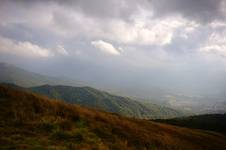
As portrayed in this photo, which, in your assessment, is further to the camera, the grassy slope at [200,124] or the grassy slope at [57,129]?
the grassy slope at [200,124]

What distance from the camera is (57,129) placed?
13930 mm

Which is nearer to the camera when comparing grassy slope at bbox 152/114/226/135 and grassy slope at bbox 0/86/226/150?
grassy slope at bbox 0/86/226/150

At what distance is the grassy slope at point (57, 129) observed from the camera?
11789 mm

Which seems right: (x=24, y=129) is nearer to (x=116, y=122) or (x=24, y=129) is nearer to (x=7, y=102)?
(x=7, y=102)

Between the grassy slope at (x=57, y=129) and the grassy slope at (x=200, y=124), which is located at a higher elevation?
the grassy slope at (x=57, y=129)

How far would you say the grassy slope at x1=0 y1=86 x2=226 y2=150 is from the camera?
11.8 m

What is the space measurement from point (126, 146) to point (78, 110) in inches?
237

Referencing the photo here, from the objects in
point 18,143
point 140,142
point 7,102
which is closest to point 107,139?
point 140,142

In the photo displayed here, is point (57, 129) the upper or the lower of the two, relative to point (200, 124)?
upper

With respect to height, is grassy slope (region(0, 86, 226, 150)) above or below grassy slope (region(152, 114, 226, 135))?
above

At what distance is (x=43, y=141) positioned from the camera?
11688mm

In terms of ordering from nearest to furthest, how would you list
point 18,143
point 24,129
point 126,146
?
1. point 18,143
2. point 24,129
3. point 126,146

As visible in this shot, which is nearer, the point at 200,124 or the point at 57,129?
the point at 57,129

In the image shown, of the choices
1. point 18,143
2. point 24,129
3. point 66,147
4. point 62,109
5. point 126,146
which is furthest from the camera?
point 62,109
